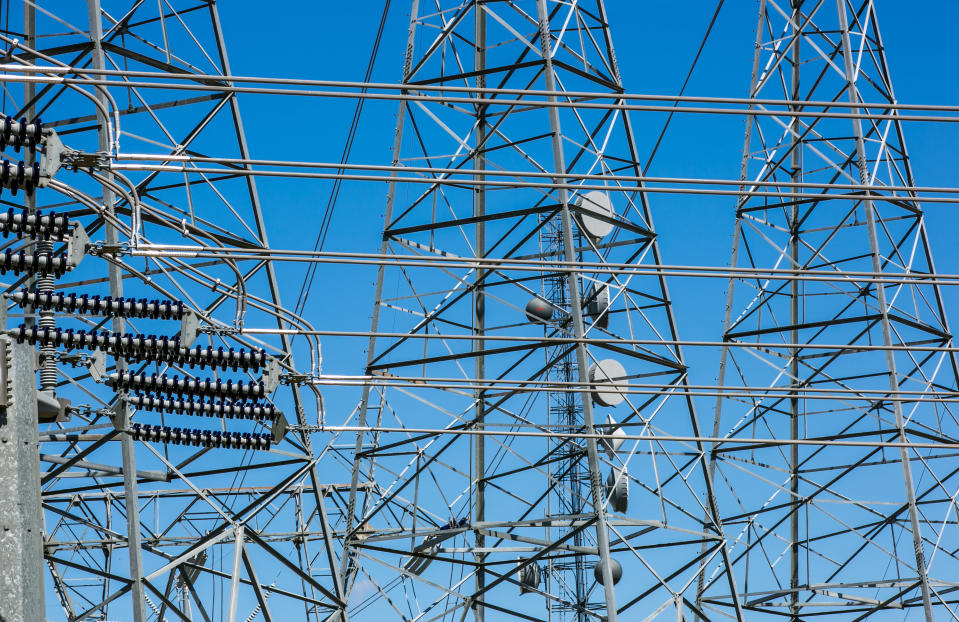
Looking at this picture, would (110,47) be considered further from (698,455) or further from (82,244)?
(698,455)

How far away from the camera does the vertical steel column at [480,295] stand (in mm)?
22438

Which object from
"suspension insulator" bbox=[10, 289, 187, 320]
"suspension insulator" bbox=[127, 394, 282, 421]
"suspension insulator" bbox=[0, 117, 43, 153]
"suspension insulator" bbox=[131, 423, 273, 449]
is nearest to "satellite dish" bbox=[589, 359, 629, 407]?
"suspension insulator" bbox=[131, 423, 273, 449]

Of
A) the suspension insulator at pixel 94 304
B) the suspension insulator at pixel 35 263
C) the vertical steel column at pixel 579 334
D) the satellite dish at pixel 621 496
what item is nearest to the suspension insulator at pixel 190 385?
the suspension insulator at pixel 94 304

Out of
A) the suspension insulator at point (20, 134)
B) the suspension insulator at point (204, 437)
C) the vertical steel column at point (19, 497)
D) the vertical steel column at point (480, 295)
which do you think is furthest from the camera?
the vertical steel column at point (480, 295)

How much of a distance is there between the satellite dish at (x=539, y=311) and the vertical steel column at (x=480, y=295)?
856mm

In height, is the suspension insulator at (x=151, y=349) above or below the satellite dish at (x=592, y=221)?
below

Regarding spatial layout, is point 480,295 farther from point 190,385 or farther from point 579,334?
point 190,385

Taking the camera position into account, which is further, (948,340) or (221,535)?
(948,340)

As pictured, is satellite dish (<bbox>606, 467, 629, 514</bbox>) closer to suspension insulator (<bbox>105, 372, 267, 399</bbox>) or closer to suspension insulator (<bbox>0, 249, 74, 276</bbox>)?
suspension insulator (<bbox>105, 372, 267, 399</bbox>)

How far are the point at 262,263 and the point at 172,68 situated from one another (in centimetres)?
341

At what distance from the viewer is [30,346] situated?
1143 centimetres

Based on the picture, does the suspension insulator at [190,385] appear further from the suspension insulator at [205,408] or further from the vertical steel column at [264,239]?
the vertical steel column at [264,239]

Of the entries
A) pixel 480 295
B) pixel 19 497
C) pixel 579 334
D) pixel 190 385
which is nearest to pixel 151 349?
pixel 190 385

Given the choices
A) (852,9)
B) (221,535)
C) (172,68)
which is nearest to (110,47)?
(172,68)
